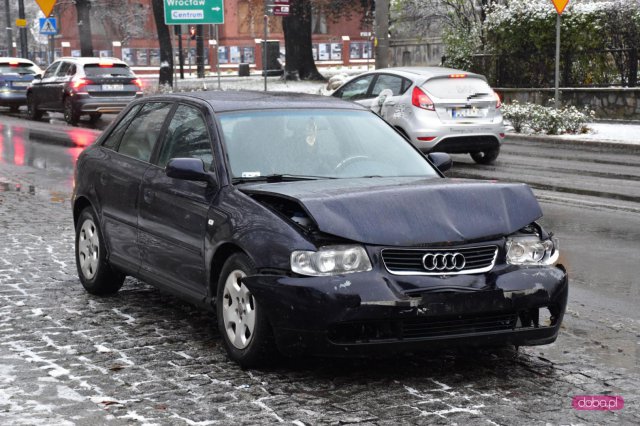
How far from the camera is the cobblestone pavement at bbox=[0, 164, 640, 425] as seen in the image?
550cm

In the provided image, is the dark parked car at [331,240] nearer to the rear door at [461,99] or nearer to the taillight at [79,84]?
the rear door at [461,99]

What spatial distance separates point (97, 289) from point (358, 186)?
266 centimetres

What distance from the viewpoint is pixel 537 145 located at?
2311cm

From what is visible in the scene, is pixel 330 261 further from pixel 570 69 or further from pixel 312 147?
pixel 570 69

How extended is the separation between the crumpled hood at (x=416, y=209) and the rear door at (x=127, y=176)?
1.48 m

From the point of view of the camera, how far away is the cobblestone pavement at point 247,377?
Answer: 550 centimetres

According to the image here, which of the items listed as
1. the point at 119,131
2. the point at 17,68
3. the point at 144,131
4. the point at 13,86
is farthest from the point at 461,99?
the point at 17,68

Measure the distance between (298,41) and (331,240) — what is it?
135ft

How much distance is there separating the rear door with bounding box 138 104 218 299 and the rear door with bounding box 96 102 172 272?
0.47ft

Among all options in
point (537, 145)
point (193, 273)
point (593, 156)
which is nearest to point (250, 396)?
point (193, 273)

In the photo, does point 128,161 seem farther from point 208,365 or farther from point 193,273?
point 208,365

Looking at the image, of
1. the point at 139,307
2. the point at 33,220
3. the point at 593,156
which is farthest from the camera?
the point at 593,156

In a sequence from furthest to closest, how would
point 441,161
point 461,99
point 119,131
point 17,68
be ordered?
1. point 17,68
2. point 461,99
3. point 119,131
4. point 441,161

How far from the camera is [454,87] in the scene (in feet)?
61.4
